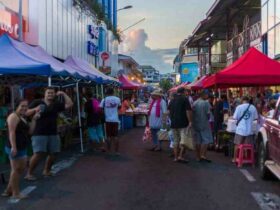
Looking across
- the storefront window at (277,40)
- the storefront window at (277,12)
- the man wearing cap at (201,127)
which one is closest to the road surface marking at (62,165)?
the man wearing cap at (201,127)

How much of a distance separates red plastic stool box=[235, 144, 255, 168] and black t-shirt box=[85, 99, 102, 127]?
490cm

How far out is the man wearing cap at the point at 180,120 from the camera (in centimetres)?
1267

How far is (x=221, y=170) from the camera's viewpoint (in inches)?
448

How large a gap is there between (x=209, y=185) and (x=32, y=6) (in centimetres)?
1329

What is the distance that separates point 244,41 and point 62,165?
23267mm

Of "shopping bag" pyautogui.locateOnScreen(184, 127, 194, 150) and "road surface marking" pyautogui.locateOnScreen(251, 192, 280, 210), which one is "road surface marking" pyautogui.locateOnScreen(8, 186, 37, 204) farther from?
"shopping bag" pyautogui.locateOnScreen(184, 127, 194, 150)


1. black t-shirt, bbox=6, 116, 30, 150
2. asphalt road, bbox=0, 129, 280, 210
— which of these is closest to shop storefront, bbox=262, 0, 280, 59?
asphalt road, bbox=0, 129, 280, 210

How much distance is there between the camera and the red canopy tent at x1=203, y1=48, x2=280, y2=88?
46.3 feet

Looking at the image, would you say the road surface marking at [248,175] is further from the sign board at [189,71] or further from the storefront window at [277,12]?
the sign board at [189,71]

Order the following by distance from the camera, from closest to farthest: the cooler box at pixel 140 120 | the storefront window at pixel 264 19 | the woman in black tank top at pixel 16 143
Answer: the woman in black tank top at pixel 16 143, the storefront window at pixel 264 19, the cooler box at pixel 140 120

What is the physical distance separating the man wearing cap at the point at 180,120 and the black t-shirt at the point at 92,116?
11.1 ft

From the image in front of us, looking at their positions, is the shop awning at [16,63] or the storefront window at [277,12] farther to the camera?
the storefront window at [277,12]

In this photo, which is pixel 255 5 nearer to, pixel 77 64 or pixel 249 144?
pixel 77 64

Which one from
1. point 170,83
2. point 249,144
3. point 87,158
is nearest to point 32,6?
point 87,158
